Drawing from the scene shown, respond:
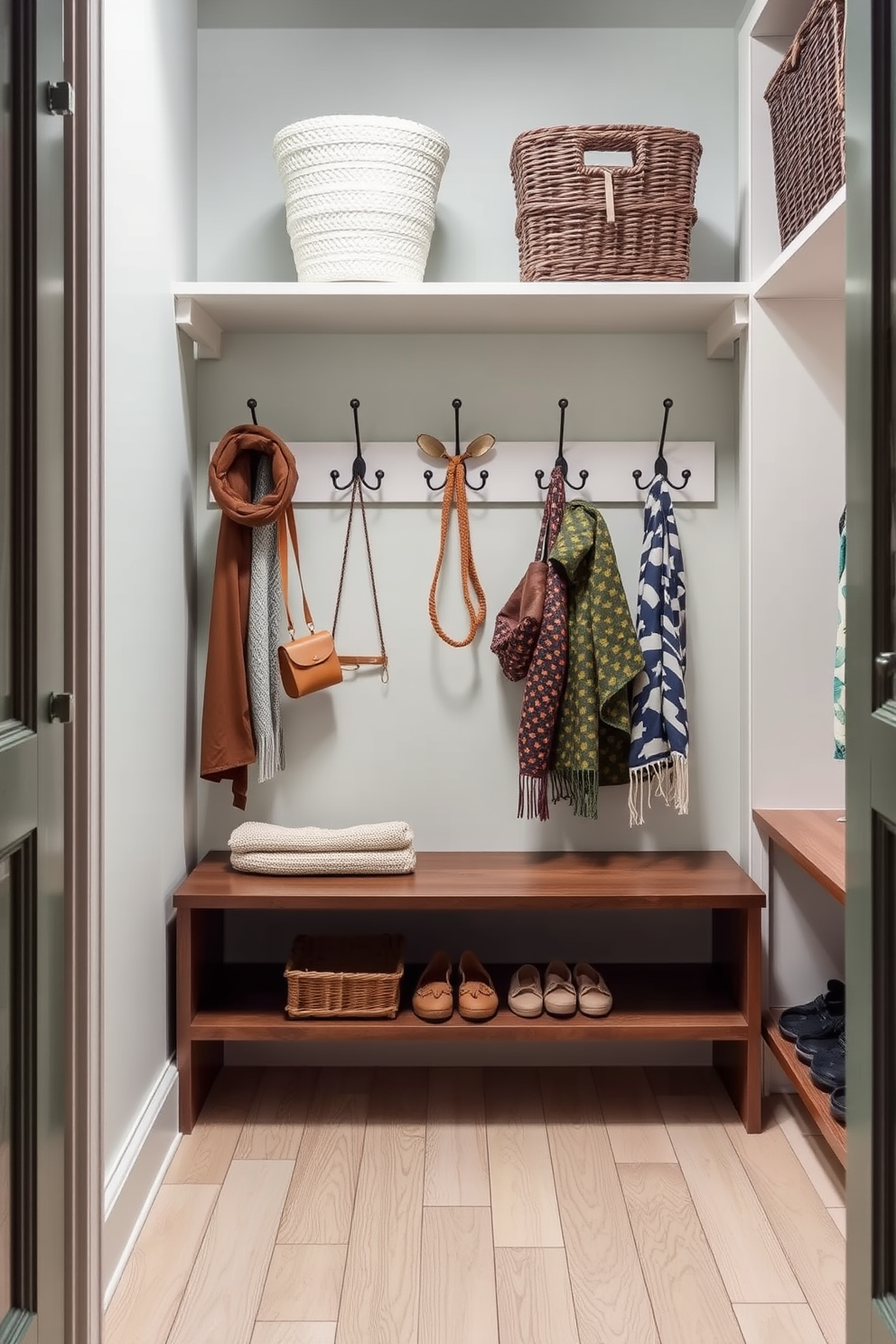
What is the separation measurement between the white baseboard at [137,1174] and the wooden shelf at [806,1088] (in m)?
1.16

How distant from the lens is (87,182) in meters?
1.45

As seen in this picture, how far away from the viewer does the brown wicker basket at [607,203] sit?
2.38m

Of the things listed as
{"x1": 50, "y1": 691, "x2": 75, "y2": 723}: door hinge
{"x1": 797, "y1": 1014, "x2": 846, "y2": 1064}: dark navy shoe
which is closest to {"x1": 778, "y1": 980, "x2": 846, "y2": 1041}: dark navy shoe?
{"x1": 797, "y1": 1014, "x2": 846, "y2": 1064}: dark navy shoe

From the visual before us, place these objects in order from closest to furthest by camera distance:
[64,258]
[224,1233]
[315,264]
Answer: [64,258], [224,1233], [315,264]

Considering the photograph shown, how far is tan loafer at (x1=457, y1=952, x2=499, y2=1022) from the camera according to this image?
2.41 m

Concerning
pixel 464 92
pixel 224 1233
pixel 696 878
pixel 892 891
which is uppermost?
pixel 464 92

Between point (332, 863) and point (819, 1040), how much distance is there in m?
1.04

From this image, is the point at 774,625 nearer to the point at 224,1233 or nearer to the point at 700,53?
the point at 700,53

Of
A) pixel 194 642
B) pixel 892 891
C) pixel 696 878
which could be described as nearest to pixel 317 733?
pixel 194 642

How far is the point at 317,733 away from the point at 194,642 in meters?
0.36

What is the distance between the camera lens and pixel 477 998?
7.97 ft

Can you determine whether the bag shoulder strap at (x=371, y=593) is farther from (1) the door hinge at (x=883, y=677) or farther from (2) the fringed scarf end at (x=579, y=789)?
(1) the door hinge at (x=883, y=677)

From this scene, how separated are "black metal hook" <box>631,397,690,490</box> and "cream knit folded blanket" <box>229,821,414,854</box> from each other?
A: 982 mm

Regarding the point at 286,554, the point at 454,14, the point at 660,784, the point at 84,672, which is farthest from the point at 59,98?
the point at 660,784
